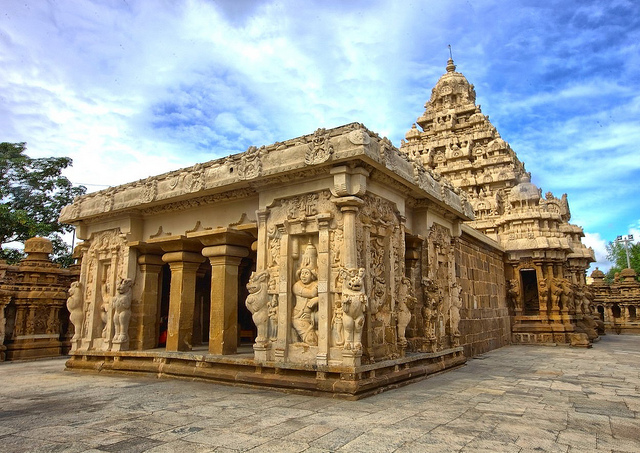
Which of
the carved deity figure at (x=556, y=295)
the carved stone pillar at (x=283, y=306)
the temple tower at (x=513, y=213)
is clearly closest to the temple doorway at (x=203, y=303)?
the carved stone pillar at (x=283, y=306)

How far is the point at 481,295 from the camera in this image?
561 inches

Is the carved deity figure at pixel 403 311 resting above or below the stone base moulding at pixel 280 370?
above

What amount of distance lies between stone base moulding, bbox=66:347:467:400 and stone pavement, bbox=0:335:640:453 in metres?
0.22

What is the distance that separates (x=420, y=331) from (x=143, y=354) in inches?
245

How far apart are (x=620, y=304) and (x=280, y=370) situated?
2946cm

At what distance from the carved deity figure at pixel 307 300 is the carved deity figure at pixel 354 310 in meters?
0.75

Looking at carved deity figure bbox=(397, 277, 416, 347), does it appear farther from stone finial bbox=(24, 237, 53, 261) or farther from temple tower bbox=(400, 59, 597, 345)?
stone finial bbox=(24, 237, 53, 261)

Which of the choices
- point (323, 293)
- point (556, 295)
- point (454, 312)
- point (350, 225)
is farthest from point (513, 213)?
point (323, 293)

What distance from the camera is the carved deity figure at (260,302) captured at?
8.03m

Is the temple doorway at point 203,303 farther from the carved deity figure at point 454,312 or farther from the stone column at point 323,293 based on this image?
the carved deity figure at point 454,312

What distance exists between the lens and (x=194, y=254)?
35.2ft

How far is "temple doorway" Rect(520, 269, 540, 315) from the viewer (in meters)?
→ 18.7

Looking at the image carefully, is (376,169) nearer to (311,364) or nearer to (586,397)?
(311,364)

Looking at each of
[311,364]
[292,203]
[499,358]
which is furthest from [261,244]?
[499,358]
